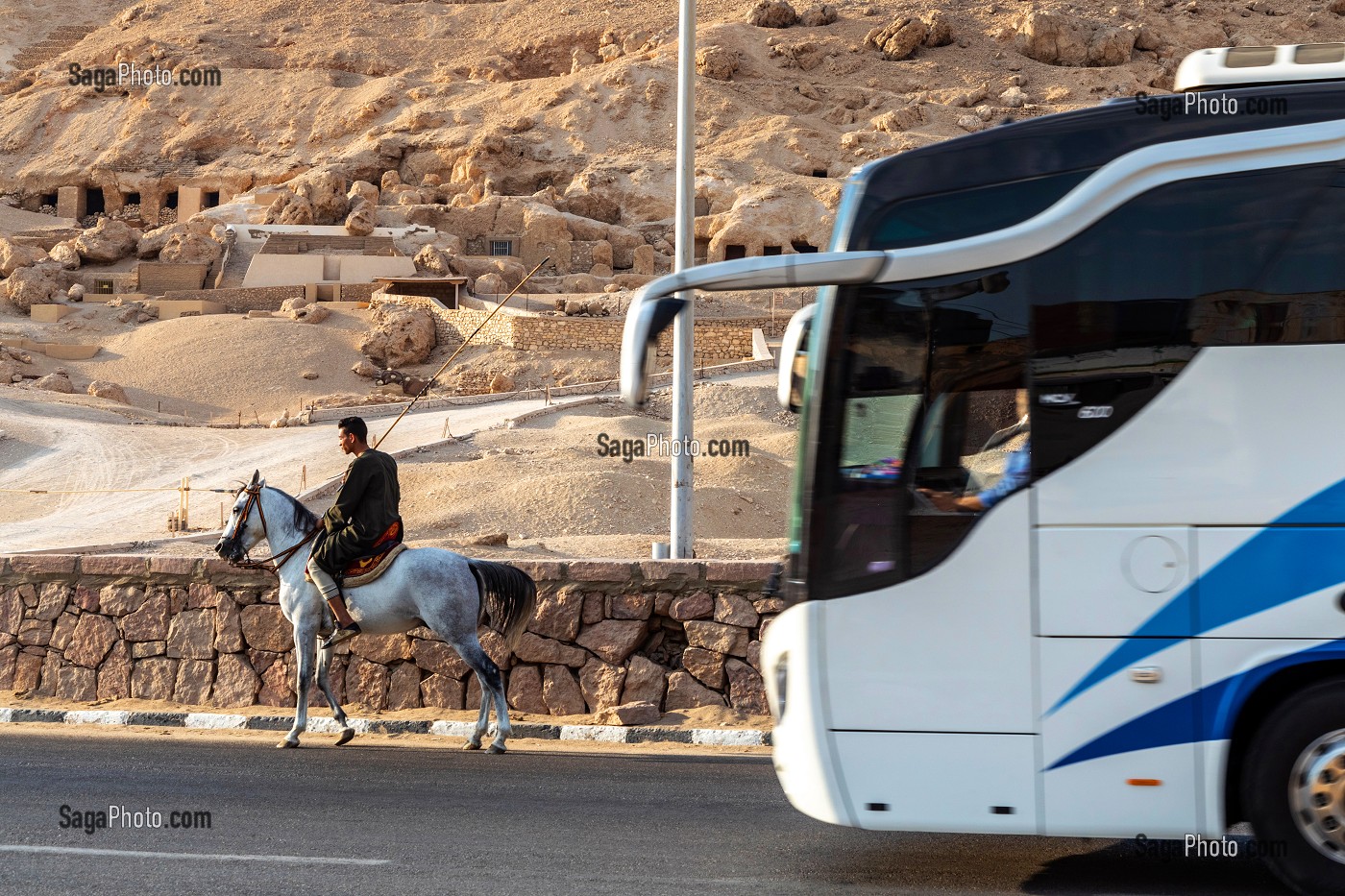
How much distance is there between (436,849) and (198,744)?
3.55 meters

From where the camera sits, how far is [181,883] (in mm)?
5887

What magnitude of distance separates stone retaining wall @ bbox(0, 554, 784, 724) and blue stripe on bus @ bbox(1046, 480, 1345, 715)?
4.10 metres

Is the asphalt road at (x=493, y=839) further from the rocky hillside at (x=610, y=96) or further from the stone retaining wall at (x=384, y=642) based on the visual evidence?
the rocky hillside at (x=610, y=96)

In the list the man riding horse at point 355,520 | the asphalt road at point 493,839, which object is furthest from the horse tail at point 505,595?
the asphalt road at point 493,839

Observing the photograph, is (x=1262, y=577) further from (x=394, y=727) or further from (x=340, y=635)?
(x=394, y=727)

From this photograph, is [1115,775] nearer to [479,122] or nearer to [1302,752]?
[1302,752]

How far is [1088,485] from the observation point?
18.6 feet

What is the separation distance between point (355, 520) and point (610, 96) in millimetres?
69714

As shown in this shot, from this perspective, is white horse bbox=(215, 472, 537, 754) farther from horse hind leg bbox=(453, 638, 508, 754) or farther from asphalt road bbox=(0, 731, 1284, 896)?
asphalt road bbox=(0, 731, 1284, 896)

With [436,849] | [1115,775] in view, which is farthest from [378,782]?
[1115,775]

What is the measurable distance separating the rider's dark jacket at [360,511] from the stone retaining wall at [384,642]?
4.20 feet

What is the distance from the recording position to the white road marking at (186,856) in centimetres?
620

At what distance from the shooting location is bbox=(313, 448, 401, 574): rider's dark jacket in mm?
8898

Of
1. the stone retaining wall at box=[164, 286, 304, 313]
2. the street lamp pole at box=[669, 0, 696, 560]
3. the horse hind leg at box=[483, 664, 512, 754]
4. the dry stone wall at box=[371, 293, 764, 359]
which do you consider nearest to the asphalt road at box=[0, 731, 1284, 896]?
the horse hind leg at box=[483, 664, 512, 754]
